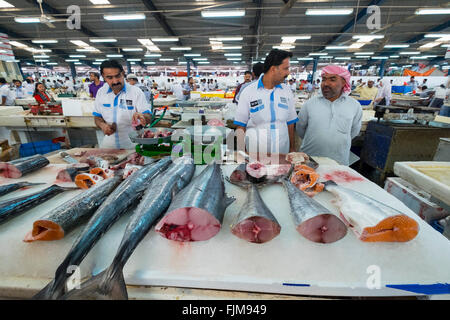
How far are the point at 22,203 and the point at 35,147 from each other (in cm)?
382

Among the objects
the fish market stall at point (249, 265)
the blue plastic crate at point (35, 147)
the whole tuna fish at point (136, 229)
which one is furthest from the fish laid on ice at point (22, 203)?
the blue plastic crate at point (35, 147)

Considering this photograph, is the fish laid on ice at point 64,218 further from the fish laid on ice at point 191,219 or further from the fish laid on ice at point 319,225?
the fish laid on ice at point 319,225

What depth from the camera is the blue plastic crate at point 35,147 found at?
13.3 feet

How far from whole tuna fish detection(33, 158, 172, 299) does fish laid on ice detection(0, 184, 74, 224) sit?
0.56m

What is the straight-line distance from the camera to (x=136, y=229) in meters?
1.05

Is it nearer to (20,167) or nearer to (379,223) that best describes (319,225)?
→ (379,223)

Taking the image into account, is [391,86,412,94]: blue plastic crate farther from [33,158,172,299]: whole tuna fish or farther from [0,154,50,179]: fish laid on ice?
[0,154,50,179]: fish laid on ice

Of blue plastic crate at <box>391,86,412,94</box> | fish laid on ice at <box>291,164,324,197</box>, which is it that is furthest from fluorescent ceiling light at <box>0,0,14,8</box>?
blue plastic crate at <box>391,86,412,94</box>

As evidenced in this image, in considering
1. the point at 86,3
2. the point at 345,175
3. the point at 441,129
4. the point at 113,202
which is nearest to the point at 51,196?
the point at 113,202

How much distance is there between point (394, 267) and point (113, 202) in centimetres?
151

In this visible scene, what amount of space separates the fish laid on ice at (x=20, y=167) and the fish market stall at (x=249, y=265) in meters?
0.81

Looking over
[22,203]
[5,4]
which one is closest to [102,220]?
[22,203]
